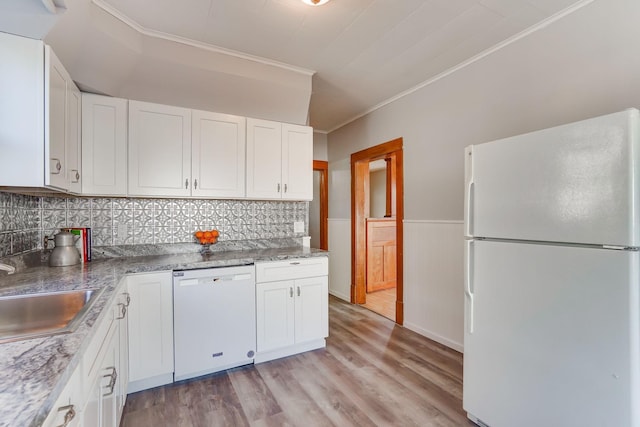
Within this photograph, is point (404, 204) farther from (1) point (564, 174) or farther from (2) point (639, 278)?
(2) point (639, 278)

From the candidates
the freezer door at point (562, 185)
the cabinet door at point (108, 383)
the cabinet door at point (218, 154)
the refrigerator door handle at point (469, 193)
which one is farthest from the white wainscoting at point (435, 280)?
the cabinet door at point (108, 383)

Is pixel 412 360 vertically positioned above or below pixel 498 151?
below

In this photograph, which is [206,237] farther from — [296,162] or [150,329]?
[296,162]

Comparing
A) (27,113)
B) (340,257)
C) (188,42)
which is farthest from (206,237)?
(340,257)

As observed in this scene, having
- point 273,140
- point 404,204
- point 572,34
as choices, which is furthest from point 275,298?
point 572,34

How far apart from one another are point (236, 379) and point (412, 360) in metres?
1.42

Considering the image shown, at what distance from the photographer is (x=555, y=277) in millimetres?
1396

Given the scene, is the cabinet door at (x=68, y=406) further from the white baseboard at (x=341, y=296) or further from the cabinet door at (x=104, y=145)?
the white baseboard at (x=341, y=296)

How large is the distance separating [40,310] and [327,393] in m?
1.69

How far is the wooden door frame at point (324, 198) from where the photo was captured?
4.71 metres

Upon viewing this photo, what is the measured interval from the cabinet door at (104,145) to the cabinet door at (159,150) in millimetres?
58

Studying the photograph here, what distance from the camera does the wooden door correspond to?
14.9 feet

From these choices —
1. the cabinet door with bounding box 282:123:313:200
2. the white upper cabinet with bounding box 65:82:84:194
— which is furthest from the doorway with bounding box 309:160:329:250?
the white upper cabinet with bounding box 65:82:84:194

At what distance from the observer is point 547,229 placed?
4.68ft
